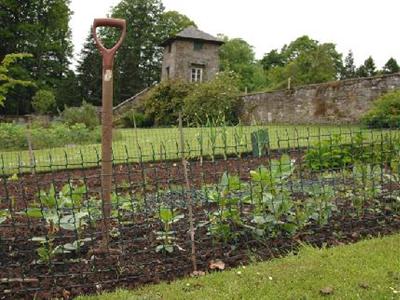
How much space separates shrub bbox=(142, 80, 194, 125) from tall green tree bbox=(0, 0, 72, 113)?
44.3 feet

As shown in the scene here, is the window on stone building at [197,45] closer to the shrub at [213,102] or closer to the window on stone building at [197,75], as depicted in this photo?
the window on stone building at [197,75]

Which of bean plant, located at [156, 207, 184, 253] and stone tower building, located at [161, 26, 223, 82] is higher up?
stone tower building, located at [161, 26, 223, 82]

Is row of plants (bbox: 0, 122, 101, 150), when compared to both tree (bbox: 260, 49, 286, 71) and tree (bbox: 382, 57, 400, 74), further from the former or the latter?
tree (bbox: 260, 49, 286, 71)

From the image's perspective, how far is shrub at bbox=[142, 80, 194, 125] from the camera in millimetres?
23234

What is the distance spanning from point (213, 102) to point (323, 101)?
529 centimetres

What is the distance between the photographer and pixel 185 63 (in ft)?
103

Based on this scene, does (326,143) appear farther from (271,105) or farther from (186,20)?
(186,20)

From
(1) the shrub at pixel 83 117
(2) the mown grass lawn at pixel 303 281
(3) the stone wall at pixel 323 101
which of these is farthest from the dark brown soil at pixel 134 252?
(1) the shrub at pixel 83 117

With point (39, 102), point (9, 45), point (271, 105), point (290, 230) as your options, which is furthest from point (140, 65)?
point (290, 230)

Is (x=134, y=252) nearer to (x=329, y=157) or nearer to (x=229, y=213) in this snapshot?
(x=229, y=213)

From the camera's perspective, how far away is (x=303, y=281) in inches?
106

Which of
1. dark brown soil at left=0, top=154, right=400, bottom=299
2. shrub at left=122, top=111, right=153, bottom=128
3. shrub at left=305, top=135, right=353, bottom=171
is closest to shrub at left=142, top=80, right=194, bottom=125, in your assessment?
shrub at left=122, top=111, right=153, bottom=128

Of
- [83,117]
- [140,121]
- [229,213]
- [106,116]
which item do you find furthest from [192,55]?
[106,116]

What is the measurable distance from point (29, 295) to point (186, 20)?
46395mm
